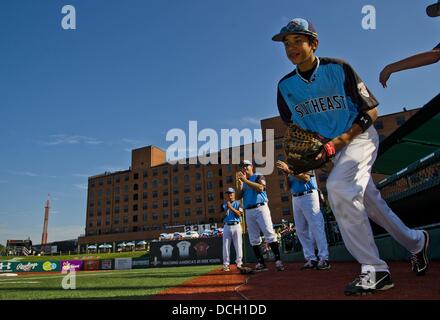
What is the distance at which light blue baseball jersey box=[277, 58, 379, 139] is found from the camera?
10.1 feet

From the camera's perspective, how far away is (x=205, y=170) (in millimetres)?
72688

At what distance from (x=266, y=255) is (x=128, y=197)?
220 feet

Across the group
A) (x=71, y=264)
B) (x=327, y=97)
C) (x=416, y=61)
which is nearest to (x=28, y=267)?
(x=71, y=264)

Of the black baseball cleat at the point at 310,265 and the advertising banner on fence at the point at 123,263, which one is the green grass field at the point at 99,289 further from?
the advertising banner on fence at the point at 123,263

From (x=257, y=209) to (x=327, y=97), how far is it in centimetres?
431

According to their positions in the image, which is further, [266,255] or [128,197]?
[128,197]

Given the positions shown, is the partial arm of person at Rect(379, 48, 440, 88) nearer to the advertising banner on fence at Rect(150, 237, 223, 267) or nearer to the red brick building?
the advertising banner on fence at Rect(150, 237, 223, 267)

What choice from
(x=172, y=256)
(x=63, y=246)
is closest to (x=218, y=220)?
(x=63, y=246)

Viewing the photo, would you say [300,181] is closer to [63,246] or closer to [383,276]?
[383,276]

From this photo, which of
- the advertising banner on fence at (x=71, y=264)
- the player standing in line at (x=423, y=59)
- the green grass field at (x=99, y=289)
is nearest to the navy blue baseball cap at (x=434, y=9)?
the player standing in line at (x=423, y=59)

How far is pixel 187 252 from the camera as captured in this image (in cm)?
2622
